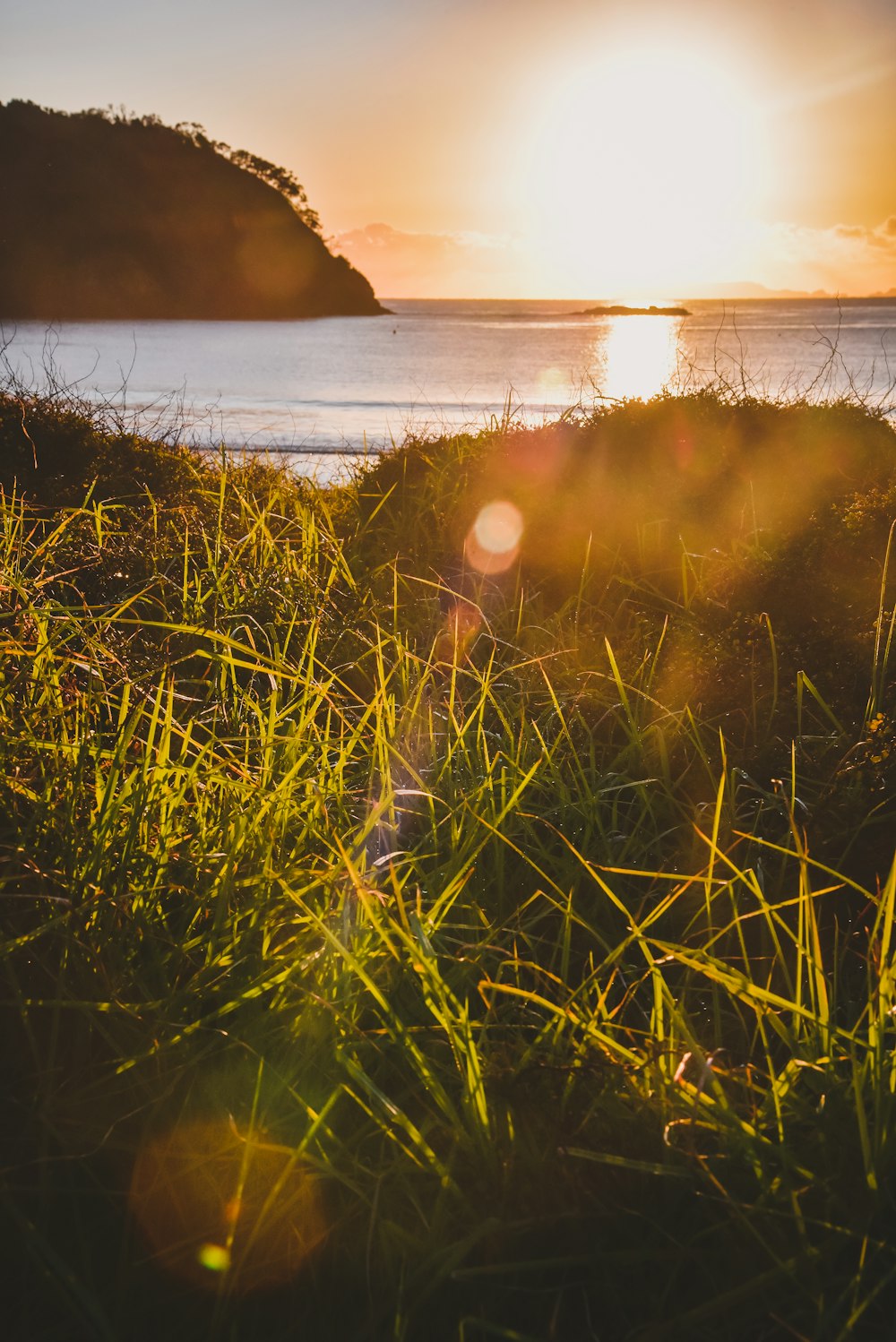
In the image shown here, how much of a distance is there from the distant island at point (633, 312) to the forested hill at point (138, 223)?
52.4m

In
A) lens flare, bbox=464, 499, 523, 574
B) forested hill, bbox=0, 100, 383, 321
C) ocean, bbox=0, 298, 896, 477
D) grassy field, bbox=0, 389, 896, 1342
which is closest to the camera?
grassy field, bbox=0, 389, 896, 1342

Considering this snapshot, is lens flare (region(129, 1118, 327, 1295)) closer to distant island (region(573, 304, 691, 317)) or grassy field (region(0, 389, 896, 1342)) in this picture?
grassy field (region(0, 389, 896, 1342))

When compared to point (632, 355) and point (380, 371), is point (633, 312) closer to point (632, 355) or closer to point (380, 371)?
point (632, 355)

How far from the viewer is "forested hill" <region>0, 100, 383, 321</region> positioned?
69.0 m

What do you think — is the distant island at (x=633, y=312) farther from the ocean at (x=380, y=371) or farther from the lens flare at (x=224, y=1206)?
the lens flare at (x=224, y=1206)

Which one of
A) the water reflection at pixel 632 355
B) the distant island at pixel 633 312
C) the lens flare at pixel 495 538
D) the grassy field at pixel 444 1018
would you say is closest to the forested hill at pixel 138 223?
the water reflection at pixel 632 355

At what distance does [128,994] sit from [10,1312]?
0.44 m

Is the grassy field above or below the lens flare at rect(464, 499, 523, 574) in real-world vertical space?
below

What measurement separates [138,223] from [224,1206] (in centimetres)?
8399

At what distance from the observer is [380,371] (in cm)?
4053

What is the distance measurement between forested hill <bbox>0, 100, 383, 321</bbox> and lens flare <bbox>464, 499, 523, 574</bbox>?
74.6 m

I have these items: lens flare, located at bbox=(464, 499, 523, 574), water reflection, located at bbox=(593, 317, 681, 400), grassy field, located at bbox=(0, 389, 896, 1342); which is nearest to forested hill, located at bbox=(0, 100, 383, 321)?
water reflection, located at bbox=(593, 317, 681, 400)

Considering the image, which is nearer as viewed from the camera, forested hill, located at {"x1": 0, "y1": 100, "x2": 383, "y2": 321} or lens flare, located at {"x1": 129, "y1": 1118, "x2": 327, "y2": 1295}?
lens flare, located at {"x1": 129, "y1": 1118, "x2": 327, "y2": 1295}

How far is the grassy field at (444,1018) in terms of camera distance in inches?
44.3
